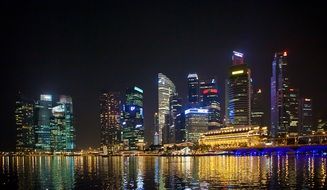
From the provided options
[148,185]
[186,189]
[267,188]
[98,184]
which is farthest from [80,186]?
[267,188]

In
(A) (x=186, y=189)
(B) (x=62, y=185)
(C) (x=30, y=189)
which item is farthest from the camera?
(B) (x=62, y=185)

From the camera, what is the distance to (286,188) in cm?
6194

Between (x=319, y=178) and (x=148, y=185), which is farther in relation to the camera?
(x=319, y=178)

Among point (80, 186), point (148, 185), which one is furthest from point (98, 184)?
point (148, 185)

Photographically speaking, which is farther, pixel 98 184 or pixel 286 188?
pixel 98 184

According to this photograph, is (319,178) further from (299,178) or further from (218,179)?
(218,179)

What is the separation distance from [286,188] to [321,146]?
476 feet

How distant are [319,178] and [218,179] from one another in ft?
52.5

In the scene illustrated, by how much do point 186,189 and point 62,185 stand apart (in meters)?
21.2

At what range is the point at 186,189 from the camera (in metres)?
60.5

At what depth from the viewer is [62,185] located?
70.9 metres

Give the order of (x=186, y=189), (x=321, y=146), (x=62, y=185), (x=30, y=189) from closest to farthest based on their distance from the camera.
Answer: (x=186, y=189) < (x=30, y=189) < (x=62, y=185) < (x=321, y=146)

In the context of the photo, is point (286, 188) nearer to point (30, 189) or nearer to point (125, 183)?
point (125, 183)

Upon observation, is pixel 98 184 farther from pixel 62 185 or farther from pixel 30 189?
pixel 30 189
